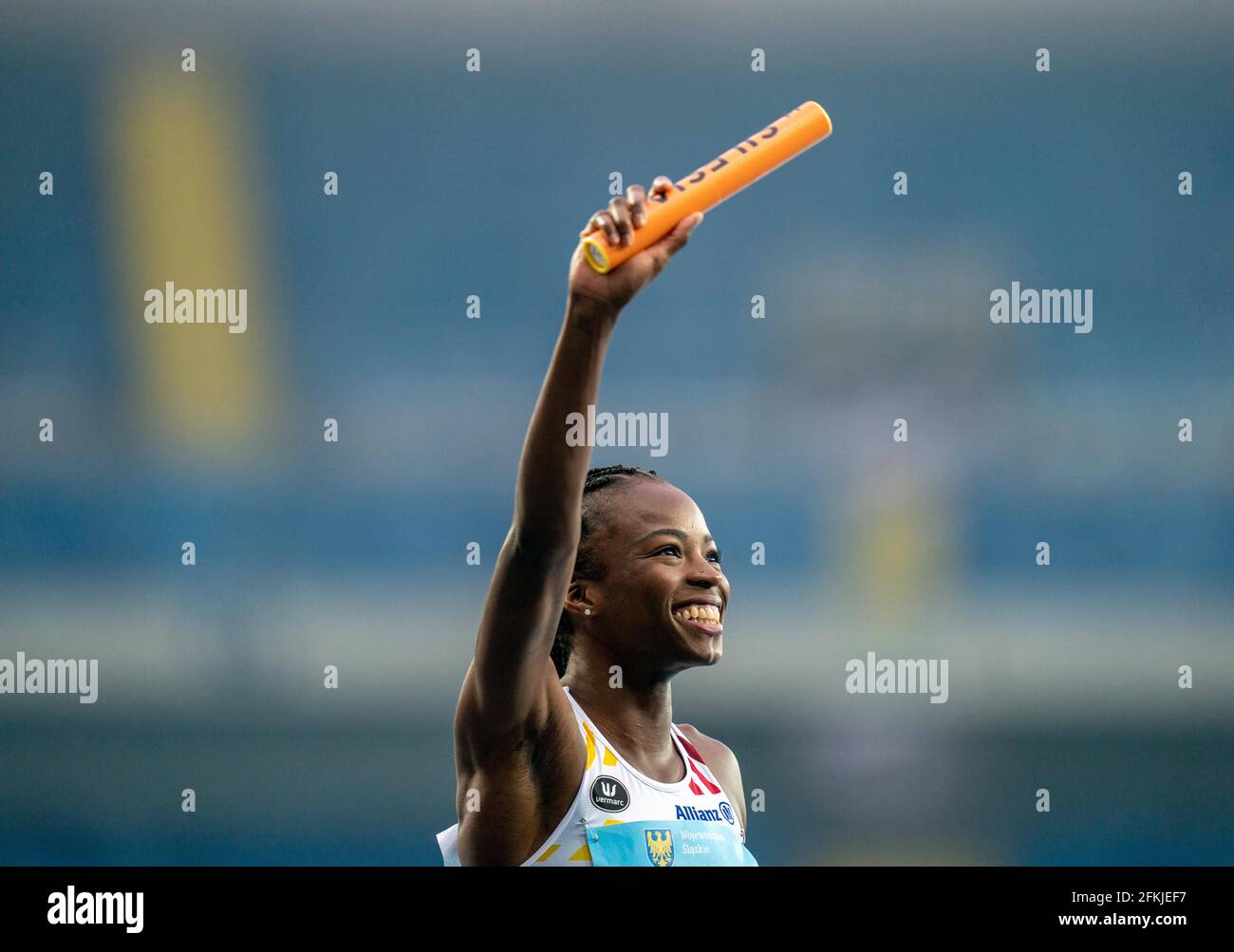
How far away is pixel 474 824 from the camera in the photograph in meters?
3.66

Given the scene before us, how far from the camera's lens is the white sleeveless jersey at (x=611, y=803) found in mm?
3686

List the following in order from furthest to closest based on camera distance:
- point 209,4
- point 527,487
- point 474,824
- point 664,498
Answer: point 209,4 → point 664,498 → point 474,824 → point 527,487

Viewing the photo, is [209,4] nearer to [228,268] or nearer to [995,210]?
[228,268]

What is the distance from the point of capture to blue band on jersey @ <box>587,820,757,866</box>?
3.70 meters

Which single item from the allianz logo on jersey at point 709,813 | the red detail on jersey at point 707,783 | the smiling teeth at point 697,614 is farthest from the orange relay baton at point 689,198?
the red detail on jersey at point 707,783

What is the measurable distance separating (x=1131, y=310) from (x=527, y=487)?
8254 mm

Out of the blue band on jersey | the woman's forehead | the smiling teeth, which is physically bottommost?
the blue band on jersey

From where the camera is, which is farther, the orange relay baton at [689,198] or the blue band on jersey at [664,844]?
the blue band on jersey at [664,844]

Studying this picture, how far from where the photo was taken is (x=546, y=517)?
10.4ft

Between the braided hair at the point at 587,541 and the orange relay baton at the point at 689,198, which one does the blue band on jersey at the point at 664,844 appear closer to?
the braided hair at the point at 587,541

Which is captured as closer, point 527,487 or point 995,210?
point 527,487

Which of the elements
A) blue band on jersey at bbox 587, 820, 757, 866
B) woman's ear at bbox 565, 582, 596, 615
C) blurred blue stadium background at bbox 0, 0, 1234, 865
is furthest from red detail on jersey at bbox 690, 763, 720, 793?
blurred blue stadium background at bbox 0, 0, 1234, 865

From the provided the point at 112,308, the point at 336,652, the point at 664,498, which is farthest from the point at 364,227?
the point at 664,498

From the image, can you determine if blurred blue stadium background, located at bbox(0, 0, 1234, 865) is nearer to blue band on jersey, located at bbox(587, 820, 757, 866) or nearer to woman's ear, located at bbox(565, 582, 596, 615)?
woman's ear, located at bbox(565, 582, 596, 615)
